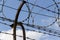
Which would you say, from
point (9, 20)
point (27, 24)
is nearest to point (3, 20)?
point (9, 20)

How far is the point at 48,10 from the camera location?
27.5ft

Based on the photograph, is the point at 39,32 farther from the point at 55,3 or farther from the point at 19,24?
the point at 19,24

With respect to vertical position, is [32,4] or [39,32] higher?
[32,4]

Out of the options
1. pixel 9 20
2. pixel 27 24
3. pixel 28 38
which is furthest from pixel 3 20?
pixel 28 38

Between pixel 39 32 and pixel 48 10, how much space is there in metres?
1.19

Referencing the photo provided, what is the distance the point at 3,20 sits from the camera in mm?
7523

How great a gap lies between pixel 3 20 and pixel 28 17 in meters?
1.03

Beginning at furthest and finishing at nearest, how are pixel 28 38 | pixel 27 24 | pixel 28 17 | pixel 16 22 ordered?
pixel 28 38, pixel 27 24, pixel 28 17, pixel 16 22

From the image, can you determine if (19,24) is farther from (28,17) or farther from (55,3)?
(55,3)

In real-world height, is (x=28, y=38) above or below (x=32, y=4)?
below

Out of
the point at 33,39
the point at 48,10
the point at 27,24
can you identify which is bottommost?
the point at 33,39

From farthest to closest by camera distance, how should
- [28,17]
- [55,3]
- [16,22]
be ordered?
[55,3] → [28,17] → [16,22]

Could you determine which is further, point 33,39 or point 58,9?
point 33,39

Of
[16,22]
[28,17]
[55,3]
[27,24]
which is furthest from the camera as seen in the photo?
[27,24]
